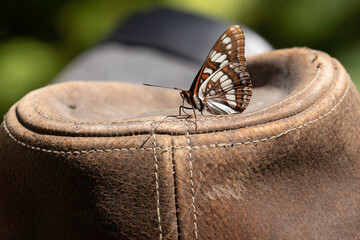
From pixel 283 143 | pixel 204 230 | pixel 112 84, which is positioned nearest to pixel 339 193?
pixel 283 143

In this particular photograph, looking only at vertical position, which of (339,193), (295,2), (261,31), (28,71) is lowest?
(28,71)

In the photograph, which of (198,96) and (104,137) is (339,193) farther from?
(104,137)

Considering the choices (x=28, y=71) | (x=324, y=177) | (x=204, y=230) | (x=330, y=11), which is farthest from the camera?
(x=330, y=11)

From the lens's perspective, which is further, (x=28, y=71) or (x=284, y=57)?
(x=28, y=71)

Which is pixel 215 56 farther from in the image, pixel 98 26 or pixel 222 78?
pixel 98 26

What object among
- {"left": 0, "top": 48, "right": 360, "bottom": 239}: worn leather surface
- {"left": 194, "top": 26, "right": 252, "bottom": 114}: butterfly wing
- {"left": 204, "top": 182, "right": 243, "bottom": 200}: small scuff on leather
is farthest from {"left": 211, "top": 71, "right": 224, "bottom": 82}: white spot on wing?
{"left": 204, "top": 182, "right": 243, "bottom": 200}: small scuff on leather

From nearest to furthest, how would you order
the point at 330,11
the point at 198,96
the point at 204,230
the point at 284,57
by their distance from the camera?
the point at 204,230 → the point at 198,96 → the point at 284,57 → the point at 330,11

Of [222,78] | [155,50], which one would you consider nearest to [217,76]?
[222,78]

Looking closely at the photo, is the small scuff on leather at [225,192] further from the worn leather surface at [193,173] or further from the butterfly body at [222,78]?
the butterfly body at [222,78]
